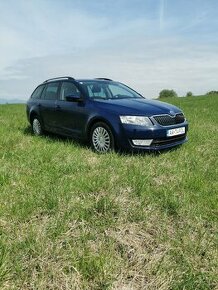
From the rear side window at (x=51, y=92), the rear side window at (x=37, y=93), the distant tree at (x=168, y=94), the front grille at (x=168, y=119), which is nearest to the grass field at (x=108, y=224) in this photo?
the front grille at (x=168, y=119)

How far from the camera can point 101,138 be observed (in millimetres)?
7211

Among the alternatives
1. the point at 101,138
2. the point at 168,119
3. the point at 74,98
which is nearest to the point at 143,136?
the point at 168,119

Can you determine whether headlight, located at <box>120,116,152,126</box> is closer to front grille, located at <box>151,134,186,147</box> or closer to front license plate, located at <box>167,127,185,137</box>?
front grille, located at <box>151,134,186,147</box>

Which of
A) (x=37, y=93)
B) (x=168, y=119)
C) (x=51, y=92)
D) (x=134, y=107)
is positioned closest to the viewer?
(x=134, y=107)

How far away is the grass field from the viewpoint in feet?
10.1

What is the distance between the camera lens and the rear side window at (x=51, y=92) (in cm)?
899

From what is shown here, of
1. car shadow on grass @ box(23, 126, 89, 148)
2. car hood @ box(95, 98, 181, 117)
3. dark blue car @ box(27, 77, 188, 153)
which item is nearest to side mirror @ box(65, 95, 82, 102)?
dark blue car @ box(27, 77, 188, 153)

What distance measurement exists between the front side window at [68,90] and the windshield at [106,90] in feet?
0.75

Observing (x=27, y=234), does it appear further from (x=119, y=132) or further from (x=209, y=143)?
(x=209, y=143)

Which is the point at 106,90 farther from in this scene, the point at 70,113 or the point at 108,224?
the point at 108,224

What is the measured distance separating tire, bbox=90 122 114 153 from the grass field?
2.31ft

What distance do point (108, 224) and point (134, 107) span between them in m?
3.47

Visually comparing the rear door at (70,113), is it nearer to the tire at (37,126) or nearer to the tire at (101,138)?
the tire at (101,138)

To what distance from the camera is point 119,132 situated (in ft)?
22.1
